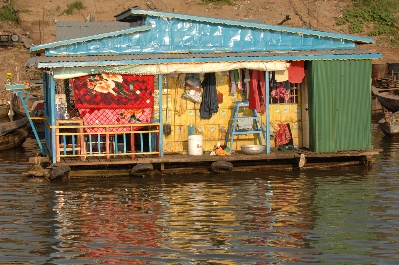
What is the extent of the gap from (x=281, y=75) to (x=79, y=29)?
6.12 metres

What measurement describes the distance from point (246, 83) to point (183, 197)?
4.55 m

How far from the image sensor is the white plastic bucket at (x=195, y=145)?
20234 millimetres

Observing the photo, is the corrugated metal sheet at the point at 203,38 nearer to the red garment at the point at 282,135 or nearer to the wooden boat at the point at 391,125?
the red garment at the point at 282,135

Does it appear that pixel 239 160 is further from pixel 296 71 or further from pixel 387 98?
pixel 387 98

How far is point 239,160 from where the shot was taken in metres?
20.2

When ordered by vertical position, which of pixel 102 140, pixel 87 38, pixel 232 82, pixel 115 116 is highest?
pixel 87 38

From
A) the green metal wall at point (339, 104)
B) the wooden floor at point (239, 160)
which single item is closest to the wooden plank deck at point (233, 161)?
the wooden floor at point (239, 160)

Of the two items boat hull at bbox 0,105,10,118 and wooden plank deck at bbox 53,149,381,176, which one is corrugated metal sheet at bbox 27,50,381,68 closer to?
wooden plank deck at bbox 53,149,381,176

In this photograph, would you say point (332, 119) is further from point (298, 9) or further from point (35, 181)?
point (298, 9)

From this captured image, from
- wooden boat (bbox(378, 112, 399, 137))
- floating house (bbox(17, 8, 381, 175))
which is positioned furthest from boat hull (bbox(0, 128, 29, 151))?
wooden boat (bbox(378, 112, 399, 137))

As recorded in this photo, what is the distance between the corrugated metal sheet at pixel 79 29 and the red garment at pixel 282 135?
5.49 metres

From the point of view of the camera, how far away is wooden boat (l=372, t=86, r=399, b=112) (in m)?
32.6

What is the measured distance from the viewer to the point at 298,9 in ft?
151

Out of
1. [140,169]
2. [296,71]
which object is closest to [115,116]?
[140,169]
